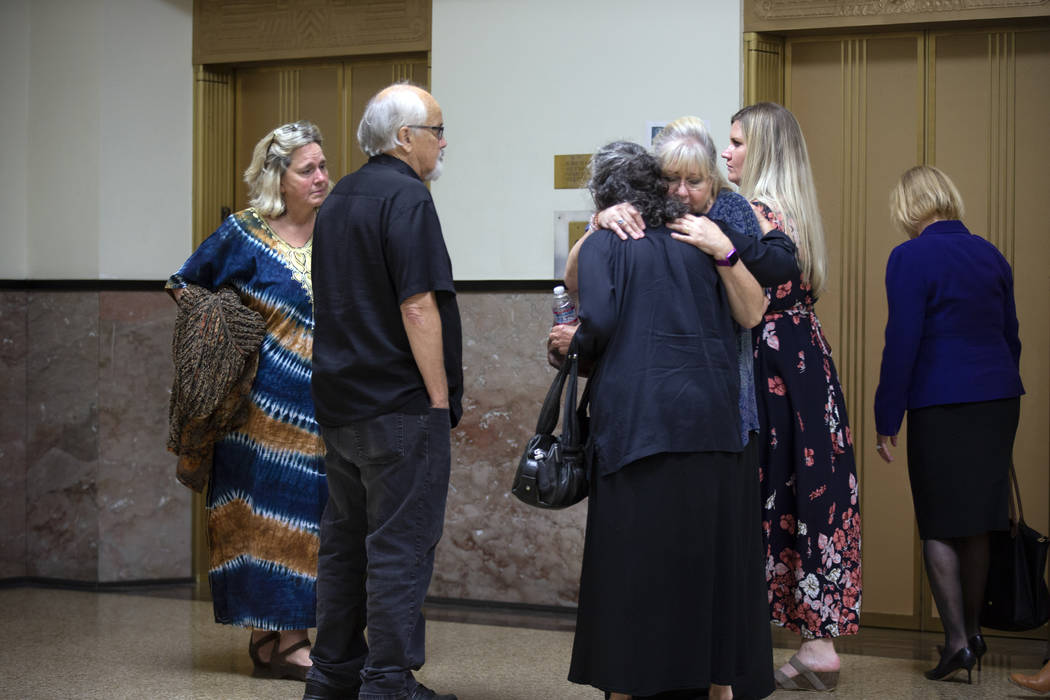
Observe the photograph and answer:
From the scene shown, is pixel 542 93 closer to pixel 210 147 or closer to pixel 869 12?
pixel 869 12

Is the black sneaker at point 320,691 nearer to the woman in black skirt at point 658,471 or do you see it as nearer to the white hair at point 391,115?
the woman in black skirt at point 658,471

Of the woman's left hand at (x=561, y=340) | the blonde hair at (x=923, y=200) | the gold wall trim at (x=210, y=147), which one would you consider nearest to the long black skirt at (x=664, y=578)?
the woman's left hand at (x=561, y=340)

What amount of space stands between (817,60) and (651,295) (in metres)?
2.61

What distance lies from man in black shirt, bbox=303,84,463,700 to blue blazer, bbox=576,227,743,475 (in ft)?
1.54

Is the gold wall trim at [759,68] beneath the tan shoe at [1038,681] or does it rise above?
above

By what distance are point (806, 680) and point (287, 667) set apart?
5.69 ft

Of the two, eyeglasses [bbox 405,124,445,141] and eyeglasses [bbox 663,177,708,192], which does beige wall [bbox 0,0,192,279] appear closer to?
eyeglasses [bbox 405,124,445,141]

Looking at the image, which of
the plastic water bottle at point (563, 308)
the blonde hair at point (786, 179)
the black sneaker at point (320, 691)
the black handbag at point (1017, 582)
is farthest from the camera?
the black handbag at point (1017, 582)

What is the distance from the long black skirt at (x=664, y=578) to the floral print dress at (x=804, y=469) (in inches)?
31.5

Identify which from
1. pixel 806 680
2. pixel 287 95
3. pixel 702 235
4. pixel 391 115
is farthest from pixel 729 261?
pixel 287 95

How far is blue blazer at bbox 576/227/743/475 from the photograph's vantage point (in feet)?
9.81

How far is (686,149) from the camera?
317cm

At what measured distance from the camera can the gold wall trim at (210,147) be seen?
604 cm

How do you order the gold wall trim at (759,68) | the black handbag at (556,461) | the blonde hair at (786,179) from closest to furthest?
the black handbag at (556,461), the blonde hair at (786,179), the gold wall trim at (759,68)
